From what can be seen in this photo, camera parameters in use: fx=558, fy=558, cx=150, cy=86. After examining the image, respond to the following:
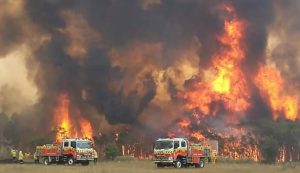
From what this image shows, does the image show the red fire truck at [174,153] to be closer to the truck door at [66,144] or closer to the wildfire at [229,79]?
the truck door at [66,144]

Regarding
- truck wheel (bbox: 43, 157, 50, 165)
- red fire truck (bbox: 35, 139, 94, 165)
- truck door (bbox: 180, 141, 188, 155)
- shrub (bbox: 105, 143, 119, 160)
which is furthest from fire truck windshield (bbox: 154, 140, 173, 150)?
shrub (bbox: 105, 143, 119, 160)

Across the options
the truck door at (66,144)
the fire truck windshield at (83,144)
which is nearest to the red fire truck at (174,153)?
the fire truck windshield at (83,144)

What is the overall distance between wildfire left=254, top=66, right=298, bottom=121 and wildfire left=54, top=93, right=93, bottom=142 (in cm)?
3201

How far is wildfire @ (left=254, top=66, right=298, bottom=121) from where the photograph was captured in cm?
10000

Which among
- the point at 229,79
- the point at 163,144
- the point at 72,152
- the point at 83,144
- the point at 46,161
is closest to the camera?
the point at 163,144

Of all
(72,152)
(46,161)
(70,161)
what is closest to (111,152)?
(46,161)

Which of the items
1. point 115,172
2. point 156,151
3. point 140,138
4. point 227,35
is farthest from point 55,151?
point 227,35

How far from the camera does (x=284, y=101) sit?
101 metres

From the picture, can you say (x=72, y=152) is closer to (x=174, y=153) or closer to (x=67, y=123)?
(x=174, y=153)

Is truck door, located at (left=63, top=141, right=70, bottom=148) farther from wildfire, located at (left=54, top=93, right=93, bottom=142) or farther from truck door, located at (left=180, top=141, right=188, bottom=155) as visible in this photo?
wildfire, located at (left=54, top=93, right=93, bottom=142)

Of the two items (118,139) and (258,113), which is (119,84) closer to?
(118,139)

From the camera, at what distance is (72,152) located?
187 ft

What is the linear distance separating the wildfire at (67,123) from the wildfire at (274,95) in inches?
1260

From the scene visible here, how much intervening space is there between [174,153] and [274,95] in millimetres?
53792
